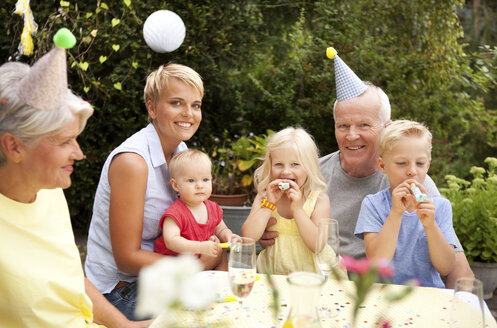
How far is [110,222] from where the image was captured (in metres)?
2.32

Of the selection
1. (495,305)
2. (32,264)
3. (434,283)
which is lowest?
(495,305)

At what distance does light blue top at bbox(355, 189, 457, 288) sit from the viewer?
2.29 metres

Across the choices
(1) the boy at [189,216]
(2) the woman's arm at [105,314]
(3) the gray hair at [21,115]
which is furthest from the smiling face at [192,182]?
(3) the gray hair at [21,115]

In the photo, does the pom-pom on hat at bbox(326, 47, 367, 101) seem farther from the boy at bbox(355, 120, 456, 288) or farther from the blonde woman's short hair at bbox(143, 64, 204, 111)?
the blonde woman's short hair at bbox(143, 64, 204, 111)

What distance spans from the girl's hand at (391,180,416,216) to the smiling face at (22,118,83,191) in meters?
1.43

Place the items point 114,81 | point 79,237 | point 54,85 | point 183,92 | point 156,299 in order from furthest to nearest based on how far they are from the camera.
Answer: point 79,237 → point 114,81 → point 183,92 → point 54,85 → point 156,299

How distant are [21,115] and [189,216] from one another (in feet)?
3.84

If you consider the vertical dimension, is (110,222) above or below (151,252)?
above

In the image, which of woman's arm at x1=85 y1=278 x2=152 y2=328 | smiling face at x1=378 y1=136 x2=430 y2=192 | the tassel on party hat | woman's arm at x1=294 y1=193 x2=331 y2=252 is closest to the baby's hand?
woman's arm at x1=294 y1=193 x2=331 y2=252

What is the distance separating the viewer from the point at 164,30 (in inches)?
150

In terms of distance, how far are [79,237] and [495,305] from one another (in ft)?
14.6

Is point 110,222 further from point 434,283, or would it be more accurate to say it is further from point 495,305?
point 495,305

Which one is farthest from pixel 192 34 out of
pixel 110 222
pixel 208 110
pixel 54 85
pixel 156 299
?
pixel 156 299

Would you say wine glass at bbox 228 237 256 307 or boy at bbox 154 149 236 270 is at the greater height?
wine glass at bbox 228 237 256 307
